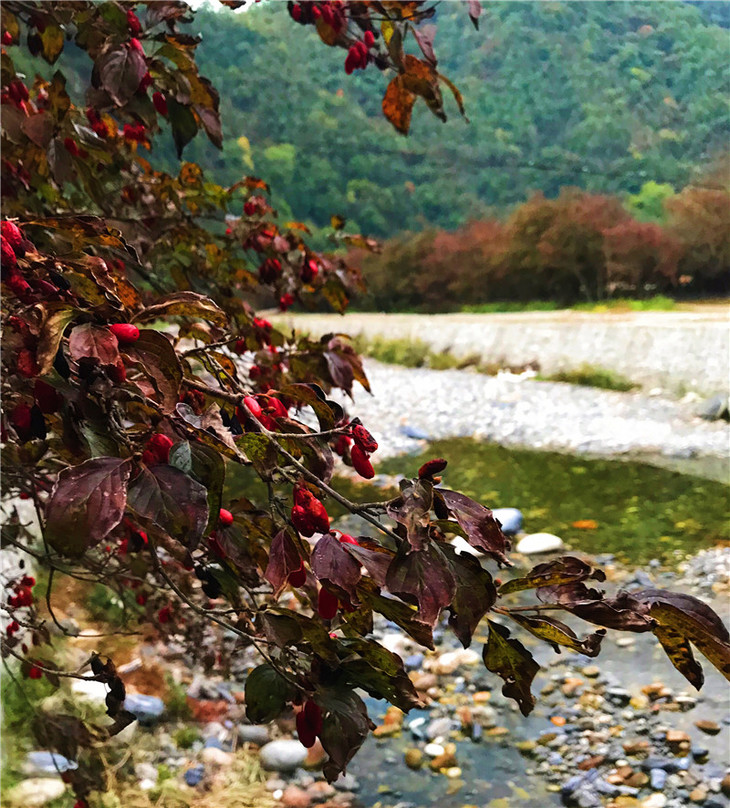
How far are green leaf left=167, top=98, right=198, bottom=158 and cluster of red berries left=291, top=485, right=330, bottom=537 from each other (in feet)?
1.39

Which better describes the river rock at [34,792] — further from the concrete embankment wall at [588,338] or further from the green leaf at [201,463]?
the concrete embankment wall at [588,338]

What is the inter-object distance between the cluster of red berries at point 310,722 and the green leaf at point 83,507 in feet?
0.50

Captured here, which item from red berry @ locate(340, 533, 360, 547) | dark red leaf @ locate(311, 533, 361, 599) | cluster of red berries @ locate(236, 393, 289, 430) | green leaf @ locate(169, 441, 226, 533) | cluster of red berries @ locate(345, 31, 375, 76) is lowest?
red berry @ locate(340, 533, 360, 547)

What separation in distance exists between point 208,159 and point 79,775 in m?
3.86

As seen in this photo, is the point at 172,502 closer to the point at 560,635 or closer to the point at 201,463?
the point at 201,463

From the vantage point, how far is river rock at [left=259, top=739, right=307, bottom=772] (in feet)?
3.94

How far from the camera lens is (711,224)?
2.65m

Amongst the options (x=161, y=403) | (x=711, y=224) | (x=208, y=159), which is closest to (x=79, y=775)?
(x=161, y=403)

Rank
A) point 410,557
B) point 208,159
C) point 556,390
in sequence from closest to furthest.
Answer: point 410,557, point 556,390, point 208,159

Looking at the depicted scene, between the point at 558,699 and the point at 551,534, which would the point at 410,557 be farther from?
the point at 551,534

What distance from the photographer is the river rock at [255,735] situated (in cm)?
127

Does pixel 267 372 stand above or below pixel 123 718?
above

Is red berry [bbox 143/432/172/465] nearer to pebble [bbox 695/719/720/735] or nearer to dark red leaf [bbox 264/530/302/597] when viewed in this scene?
dark red leaf [bbox 264/530/302/597]

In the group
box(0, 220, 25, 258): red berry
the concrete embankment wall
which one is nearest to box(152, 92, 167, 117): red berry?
box(0, 220, 25, 258): red berry
